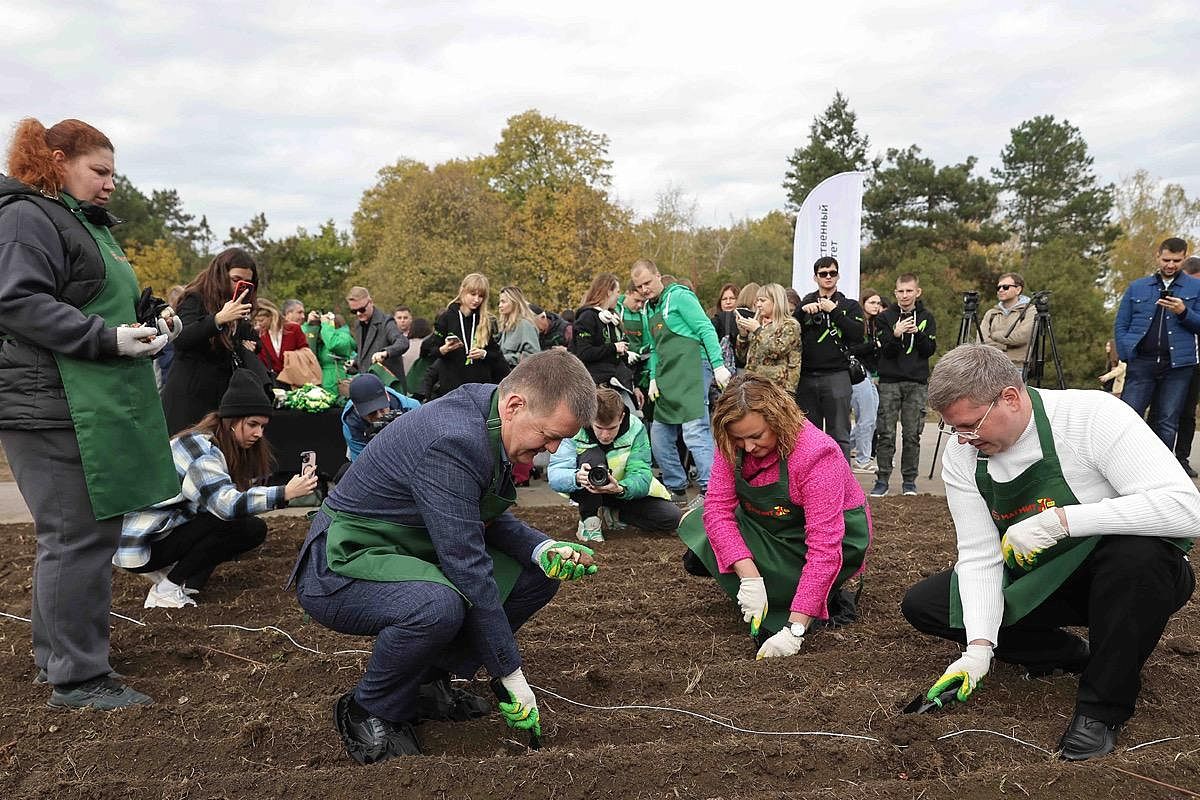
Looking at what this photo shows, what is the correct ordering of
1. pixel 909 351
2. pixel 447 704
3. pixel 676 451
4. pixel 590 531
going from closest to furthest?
pixel 447 704, pixel 590 531, pixel 676 451, pixel 909 351

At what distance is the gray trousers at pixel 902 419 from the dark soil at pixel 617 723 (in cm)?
299

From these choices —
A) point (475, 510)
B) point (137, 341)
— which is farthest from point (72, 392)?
point (475, 510)

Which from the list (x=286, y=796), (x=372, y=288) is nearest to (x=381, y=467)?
(x=286, y=796)

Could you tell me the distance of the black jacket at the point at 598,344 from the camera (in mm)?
7258

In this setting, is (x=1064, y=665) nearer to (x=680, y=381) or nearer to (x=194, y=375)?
(x=680, y=381)

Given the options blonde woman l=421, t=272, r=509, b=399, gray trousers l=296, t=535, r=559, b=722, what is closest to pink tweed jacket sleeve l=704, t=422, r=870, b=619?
gray trousers l=296, t=535, r=559, b=722

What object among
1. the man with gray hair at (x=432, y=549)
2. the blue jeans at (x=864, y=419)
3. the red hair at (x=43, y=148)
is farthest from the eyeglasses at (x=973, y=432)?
the blue jeans at (x=864, y=419)

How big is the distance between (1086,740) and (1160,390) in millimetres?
6050

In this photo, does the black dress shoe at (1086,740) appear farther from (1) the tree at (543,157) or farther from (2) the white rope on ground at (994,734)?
(1) the tree at (543,157)

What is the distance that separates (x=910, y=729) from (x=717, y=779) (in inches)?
26.1

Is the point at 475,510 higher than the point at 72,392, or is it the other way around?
the point at 72,392

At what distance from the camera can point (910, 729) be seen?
9.04 feet

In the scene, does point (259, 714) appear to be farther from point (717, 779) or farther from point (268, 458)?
point (268, 458)

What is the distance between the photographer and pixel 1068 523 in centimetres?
265
